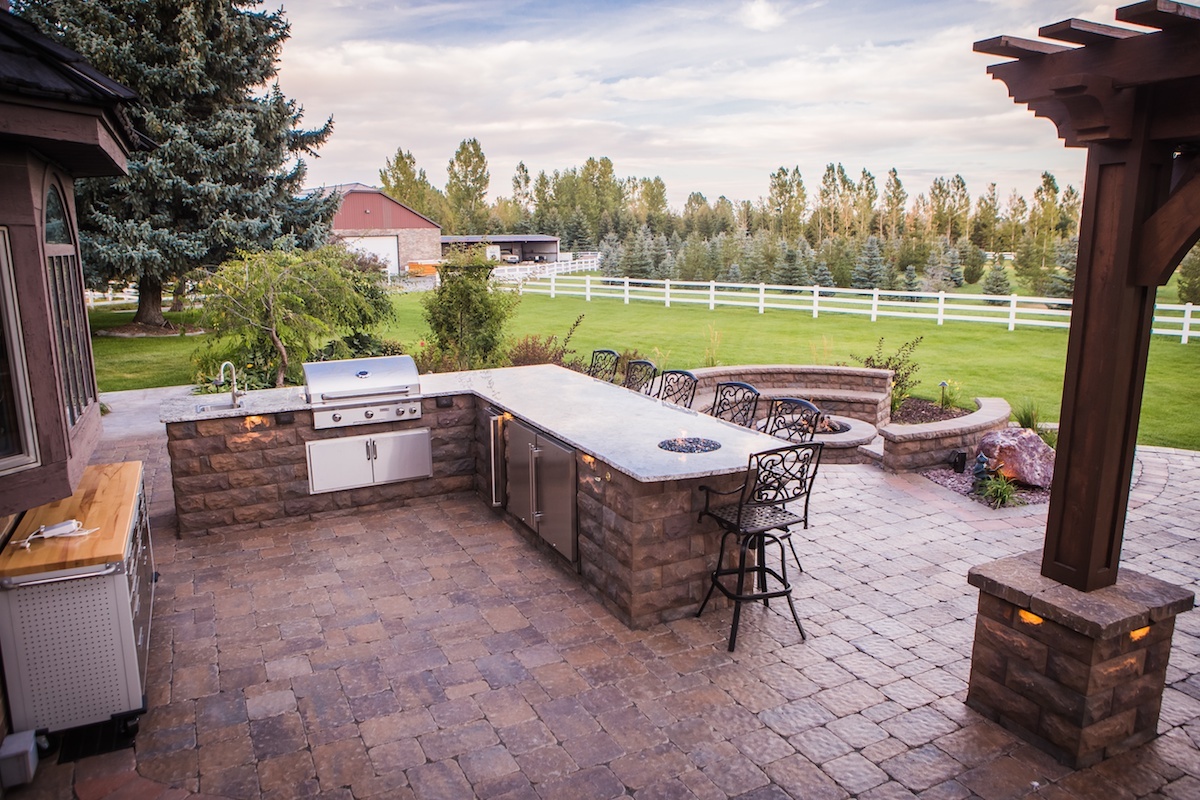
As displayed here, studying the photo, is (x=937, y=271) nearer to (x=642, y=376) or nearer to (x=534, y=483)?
(x=642, y=376)

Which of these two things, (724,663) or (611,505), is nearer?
(724,663)

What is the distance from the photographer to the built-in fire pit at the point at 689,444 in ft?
16.1

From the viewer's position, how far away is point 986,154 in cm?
1449

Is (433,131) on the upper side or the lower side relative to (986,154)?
upper

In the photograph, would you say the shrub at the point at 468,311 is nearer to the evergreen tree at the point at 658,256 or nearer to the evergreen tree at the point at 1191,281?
the evergreen tree at the point at 1191,281

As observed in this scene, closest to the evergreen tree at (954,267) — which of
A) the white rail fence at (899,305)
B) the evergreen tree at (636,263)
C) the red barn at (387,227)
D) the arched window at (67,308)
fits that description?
the white rail fence at (899,305)

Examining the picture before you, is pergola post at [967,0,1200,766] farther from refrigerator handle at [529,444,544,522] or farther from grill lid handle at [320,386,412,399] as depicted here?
grill lid handle at [320,386,412,399]

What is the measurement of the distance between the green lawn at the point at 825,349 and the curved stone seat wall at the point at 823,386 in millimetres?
1131

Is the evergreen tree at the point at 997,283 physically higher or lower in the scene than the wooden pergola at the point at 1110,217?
lower

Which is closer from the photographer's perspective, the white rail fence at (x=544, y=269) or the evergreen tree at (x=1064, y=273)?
the evergreen tree at (x=1064, y=273)

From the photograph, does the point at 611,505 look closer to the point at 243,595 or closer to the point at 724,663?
the point at 724,663

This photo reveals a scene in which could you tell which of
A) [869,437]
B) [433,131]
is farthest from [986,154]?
[433,131]

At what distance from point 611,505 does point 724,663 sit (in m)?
1.11

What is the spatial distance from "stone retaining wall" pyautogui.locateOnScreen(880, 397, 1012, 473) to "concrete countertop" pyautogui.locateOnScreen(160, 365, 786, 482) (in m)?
2.72
